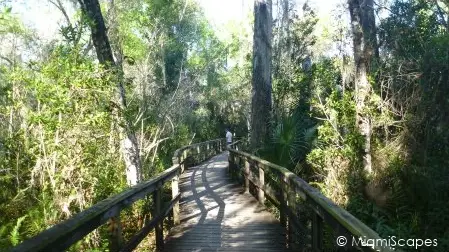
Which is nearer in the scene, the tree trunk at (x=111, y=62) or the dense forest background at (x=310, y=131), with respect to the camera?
the dense forest background at (x=310, y=131)

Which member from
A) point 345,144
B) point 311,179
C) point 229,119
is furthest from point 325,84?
point 229,119

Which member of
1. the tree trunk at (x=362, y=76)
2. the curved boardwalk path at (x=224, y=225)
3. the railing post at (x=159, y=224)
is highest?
the tree trunk at (x=362, y=76)

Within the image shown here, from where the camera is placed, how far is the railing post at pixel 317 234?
12.7 feet

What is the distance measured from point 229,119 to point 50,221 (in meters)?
34.0

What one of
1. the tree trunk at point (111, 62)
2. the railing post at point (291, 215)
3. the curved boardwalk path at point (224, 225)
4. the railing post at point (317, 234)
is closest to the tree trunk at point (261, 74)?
the curved boardwalk path at point (224, 225)

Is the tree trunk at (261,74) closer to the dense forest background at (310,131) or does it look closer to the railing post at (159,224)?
the dense forest background at (310,131)

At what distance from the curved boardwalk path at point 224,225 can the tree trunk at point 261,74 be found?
11.0 feet

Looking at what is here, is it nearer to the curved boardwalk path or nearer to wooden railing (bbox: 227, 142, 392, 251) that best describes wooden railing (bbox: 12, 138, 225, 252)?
the curved boardwalk path

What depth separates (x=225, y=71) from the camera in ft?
163

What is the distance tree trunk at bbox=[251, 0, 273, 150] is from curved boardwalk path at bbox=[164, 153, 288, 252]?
11.0 ft

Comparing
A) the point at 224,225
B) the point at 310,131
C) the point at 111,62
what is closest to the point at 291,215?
the point at 224,225

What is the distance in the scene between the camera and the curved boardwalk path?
213 inches

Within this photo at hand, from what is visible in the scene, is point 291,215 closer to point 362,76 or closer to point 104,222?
point 104,222

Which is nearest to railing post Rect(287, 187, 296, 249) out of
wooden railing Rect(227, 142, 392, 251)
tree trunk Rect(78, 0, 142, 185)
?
wooden railing Rect(227, 142, 392, 251)
